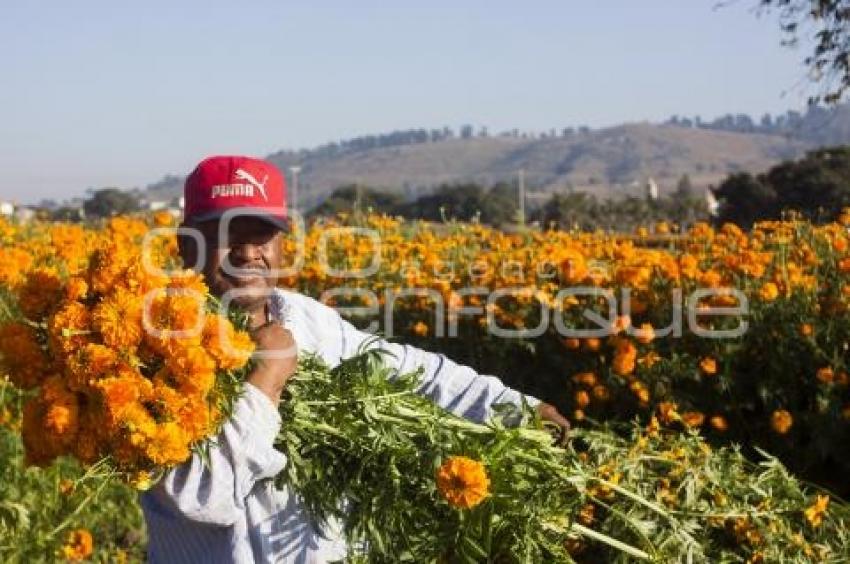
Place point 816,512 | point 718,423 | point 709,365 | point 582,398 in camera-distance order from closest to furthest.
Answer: point 816,512 < point 718,423 < point 709,365 < point 582,398

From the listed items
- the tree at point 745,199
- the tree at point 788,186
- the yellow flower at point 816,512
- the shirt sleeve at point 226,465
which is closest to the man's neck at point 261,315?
the shirt sleeve at point 226,465

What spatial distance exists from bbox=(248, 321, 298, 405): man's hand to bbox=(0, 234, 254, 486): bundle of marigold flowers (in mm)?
76

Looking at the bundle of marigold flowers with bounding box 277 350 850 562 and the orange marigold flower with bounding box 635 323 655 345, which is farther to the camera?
the orange marigold flower with bounding box 635 323 655 345

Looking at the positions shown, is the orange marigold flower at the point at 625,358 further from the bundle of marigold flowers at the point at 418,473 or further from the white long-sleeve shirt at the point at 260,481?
the bundle of marigold flowers at the point at 418,473

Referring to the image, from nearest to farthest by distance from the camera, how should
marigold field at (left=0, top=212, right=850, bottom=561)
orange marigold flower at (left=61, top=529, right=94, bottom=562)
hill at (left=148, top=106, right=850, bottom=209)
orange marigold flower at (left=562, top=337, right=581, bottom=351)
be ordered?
orange marigold flower at (left=61, top=529, right=94, bottom=562) → marigold field at (left=0, top=212, right=850, bottom=561) → orange marigold flower at (left=562, top=337, right=581, bottom=351) → hill at (left=148, top=106, right=850, bottom=209)

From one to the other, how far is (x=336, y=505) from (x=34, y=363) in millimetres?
629

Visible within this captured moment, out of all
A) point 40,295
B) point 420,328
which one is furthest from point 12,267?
point 40,295

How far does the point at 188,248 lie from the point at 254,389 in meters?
0.65

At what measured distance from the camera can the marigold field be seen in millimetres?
4672

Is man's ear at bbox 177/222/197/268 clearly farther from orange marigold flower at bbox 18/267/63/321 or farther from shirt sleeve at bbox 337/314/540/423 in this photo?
orange marigold flower at bbox 18/267/63/321

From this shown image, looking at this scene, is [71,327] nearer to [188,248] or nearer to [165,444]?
[165,444]

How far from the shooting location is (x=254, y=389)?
204cm

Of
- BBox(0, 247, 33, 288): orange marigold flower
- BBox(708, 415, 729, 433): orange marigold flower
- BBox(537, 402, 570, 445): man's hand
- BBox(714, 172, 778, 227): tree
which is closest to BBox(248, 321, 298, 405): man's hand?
BBox(537, 402, 570, 445): man's hand

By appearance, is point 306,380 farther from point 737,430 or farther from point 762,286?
point 762,286
